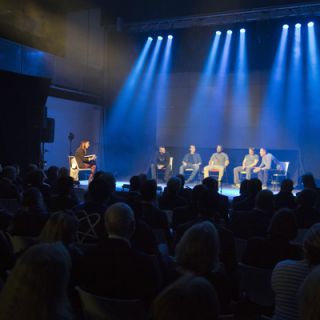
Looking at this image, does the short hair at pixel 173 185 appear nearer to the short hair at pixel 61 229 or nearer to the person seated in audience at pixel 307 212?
the person seated in audience at pixel 307 212

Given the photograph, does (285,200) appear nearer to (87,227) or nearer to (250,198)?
(250,198)

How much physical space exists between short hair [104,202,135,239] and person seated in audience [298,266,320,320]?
1.26 meters

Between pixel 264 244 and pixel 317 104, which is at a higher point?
pixel 317 104

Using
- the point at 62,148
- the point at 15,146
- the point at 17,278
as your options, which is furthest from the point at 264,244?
the point at 62,148

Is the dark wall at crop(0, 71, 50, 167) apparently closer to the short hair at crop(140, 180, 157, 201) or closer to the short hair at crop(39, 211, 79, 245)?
the short hair at crop(140, 180, 157, 201)

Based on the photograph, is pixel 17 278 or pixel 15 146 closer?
pixel 17 278

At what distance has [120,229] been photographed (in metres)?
2.30

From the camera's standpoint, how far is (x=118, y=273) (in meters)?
2.02

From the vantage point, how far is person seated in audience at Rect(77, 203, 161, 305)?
6.56 ft

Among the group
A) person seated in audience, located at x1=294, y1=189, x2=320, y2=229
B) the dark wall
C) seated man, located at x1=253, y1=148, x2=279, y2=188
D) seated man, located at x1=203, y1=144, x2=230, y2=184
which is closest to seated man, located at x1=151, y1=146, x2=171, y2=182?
seated man, located at x1=203, y1=144, x2=230, y2=184

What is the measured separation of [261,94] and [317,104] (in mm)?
1591

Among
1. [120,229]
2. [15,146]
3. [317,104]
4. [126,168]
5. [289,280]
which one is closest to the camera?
[289,280]

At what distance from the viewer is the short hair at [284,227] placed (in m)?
2.61

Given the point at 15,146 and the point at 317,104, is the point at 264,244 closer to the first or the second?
the point at 15,146
